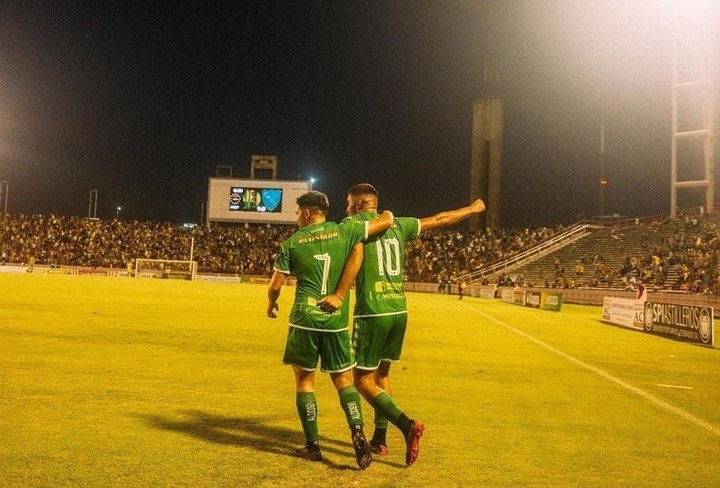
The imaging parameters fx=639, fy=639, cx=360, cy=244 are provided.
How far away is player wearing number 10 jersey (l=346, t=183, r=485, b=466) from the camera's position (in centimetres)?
535

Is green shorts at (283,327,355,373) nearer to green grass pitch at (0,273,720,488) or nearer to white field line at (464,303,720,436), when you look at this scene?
green grass pitch at (0,273,720,488)

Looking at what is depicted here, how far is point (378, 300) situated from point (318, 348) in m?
0.71

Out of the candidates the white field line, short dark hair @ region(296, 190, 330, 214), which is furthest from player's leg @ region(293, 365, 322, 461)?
the white field line

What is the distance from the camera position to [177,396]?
293 inches

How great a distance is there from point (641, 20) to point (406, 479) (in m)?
39.6

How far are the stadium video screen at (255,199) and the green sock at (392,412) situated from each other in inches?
2485

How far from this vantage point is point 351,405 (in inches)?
199

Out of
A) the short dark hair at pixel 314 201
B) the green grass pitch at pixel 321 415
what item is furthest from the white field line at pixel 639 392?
the short dark hair at pixel 314 201

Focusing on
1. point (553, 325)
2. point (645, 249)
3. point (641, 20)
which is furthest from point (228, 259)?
point (553, 325)

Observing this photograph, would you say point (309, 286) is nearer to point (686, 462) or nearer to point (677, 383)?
point (686, 462)

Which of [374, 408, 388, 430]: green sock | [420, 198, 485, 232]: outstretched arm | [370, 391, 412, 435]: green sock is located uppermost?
Answer: [420, 198, 485, 232]: outstretched arm

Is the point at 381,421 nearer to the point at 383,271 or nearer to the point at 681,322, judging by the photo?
the point at 383,271

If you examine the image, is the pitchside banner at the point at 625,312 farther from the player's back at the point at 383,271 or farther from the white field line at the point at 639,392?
the player's back at the point at 383,271

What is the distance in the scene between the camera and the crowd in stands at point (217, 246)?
56.4 meters
